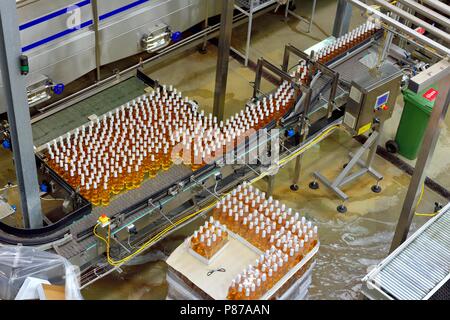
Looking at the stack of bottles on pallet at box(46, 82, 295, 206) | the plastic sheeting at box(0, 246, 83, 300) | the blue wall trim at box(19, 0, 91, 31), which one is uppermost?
the blue wall trim at box(19, 0, 91, 31)

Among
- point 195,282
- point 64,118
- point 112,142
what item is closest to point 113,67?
point 64,118

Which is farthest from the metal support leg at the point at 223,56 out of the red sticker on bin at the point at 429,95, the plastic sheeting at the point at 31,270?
the plastic sheeting at the point at 31,270

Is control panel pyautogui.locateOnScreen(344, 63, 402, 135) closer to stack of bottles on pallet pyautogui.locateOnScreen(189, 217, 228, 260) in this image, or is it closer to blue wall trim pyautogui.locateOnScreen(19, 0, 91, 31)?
Answer: stack of bottles on pallet pyautogui.locateOnScreen(189, 217, 228, 260)

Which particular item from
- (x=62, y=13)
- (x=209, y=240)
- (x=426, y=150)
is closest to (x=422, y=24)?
(x=426, y=150)

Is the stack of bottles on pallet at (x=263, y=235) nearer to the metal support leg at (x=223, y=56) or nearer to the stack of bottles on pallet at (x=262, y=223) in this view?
the stack of bottles on pallet at (x=262, y=223)

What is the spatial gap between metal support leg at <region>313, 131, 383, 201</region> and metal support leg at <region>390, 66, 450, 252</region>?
2.59 feet

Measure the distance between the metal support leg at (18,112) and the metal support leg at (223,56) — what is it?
202 cm

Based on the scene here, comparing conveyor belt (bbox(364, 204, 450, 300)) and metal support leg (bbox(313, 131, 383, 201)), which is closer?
conveyor belt (bbox(364, 204, 450, 300))

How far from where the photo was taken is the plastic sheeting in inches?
171

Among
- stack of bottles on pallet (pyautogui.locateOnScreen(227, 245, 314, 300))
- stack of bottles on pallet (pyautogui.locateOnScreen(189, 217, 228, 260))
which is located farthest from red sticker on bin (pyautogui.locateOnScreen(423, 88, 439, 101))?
stack of bottles on pallet (pyautogui.locateOnScreen(189, 217, 228, 260))

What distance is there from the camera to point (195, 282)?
14.5ft

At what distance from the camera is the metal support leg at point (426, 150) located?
449 centimetres
